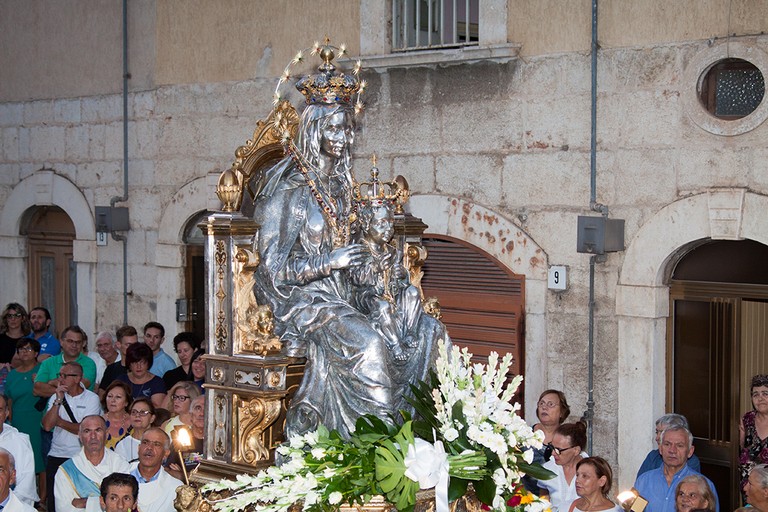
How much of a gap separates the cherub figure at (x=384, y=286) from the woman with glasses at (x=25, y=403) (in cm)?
409

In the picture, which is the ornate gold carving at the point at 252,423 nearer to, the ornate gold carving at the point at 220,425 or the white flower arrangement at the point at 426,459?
the ornate gold carving at the point at 220,425

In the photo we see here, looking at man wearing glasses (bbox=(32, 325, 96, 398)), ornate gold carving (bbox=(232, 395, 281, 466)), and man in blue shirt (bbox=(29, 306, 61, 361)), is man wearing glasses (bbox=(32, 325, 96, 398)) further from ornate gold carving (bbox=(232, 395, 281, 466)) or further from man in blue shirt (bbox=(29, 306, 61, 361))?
ornate gold carving (bbox=(232, 395, 281, 466))

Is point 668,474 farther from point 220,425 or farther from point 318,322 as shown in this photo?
point 220,425

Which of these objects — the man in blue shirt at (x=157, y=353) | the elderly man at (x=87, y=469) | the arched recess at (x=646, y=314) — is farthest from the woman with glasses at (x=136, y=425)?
the arched recess at (x=646, y=314)

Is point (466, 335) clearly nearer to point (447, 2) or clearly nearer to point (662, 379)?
point (662, 379)

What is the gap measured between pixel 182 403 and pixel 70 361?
2251 mm

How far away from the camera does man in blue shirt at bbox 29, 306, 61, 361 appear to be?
11305 millimetres

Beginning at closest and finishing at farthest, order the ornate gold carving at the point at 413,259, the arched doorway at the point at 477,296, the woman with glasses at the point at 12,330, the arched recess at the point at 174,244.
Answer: the ornate gold carving at the point at 413,259 → the arched doorway at the point at 477,296 → the woman with glasses at the point at 12,330 → the arched recess at the point at 174,244

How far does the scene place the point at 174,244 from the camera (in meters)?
12.4

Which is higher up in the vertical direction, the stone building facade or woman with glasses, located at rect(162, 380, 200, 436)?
the stone building facade

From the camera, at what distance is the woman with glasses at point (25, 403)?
10008mm

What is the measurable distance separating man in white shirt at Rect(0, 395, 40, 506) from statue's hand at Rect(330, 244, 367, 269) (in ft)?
8.68

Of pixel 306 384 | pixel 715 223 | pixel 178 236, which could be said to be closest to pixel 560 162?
pixel 715 223

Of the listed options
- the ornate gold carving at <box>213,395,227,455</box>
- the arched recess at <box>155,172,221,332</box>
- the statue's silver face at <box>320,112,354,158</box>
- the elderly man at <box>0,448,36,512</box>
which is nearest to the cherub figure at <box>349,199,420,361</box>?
the statue's silver face at <box>320,112,354,158</box>
